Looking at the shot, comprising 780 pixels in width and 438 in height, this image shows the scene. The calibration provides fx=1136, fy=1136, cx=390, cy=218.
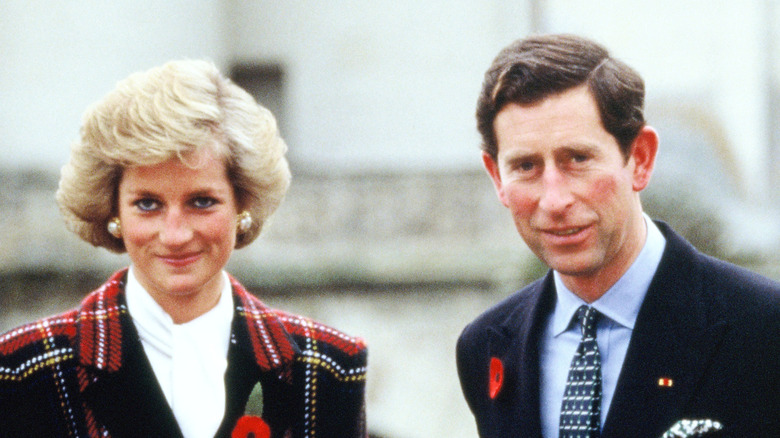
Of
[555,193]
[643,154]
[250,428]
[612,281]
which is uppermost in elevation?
[643,154]

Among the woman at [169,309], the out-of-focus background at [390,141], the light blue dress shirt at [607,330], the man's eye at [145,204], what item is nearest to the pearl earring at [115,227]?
the woman at [169,309]

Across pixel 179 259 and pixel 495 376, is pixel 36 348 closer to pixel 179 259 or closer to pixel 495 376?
pixel 179 259

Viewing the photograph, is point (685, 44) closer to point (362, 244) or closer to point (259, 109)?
point (362, 244)

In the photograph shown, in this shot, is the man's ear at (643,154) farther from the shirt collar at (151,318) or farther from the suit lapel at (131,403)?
the suit lapel at (131,403)

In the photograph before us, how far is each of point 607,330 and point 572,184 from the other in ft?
1.47

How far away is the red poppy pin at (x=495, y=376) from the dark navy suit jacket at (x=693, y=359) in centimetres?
7

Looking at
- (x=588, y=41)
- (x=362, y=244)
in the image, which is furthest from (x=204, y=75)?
(x=362, y=244)

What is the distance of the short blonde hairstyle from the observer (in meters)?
3.14

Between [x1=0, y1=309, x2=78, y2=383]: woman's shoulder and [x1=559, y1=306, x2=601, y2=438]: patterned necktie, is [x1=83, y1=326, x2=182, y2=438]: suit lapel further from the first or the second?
[x1=559, y1=306, x2=601, y2=438]: patterned necktie

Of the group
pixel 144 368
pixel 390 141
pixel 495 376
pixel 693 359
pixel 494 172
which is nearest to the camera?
pixel 693 359

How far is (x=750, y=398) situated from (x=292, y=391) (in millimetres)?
1327

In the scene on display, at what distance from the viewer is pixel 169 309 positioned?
335 cm

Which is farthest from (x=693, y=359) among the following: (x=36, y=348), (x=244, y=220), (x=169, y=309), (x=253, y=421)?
(x=36, y=348)

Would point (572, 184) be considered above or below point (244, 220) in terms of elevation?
above
